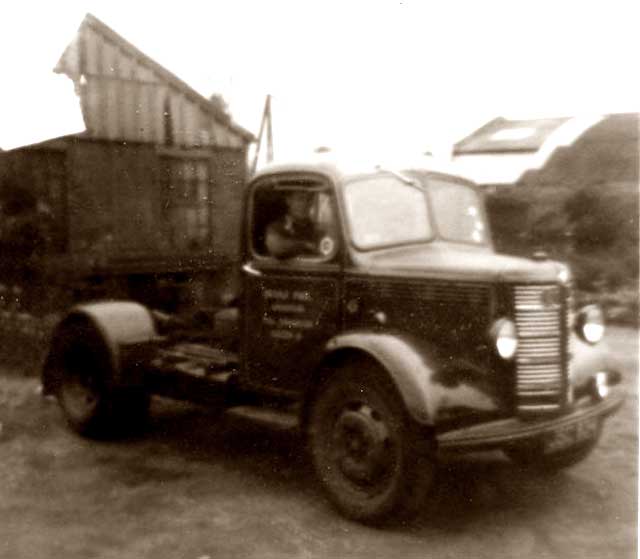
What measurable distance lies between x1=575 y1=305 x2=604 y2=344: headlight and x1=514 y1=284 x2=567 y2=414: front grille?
0.38 meters

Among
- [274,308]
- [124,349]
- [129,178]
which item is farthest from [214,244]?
[274,308]

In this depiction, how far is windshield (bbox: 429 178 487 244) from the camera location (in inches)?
215

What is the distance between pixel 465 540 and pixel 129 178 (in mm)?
10415

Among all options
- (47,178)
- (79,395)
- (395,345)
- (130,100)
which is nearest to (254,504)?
(395,345)

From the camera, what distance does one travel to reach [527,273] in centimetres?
455

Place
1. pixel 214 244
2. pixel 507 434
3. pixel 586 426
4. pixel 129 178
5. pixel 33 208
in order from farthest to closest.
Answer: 1. pixel 214 244
2. pixel 129 178
3. pixel 33 208
4. pixel 586 426
5. pixel 507 434

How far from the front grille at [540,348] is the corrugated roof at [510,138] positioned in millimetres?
7812

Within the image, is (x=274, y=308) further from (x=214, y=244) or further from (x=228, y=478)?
(x=214, y=244)

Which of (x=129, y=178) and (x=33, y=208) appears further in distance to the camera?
(x=129, y=178)

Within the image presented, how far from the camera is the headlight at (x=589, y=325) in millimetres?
5043

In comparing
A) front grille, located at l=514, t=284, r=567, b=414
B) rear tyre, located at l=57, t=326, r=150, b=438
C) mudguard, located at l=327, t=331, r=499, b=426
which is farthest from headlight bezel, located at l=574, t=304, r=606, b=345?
rear tyre, located at l=57, t=326, r=150, b=438

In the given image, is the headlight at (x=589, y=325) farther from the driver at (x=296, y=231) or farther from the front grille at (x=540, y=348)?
the driver at (x=296, y=231)

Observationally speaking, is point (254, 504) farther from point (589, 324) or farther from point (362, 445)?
point (589, 324)

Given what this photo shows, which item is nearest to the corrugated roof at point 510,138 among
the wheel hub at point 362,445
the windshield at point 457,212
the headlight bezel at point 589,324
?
the windshield at point 457,212
